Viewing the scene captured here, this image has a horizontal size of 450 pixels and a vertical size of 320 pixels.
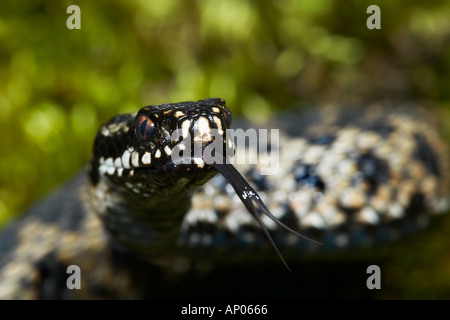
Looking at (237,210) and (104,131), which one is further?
(237,210)

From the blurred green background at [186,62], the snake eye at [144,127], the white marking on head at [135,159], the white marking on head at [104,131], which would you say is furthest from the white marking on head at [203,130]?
the blurred green background at [186,62]

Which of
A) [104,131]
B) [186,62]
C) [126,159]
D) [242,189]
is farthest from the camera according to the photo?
[186,62]

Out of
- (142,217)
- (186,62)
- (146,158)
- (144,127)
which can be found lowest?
(142,217)

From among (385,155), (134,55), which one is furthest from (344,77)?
(134,55)

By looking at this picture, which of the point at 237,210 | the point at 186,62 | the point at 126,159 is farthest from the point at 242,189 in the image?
the point at 186,62

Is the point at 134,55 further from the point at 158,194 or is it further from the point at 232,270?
the point at 158,194

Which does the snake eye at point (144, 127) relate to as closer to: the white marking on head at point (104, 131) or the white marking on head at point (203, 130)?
the white marking on head at point (203, 130)

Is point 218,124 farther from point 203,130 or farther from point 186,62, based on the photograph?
point 186,62
